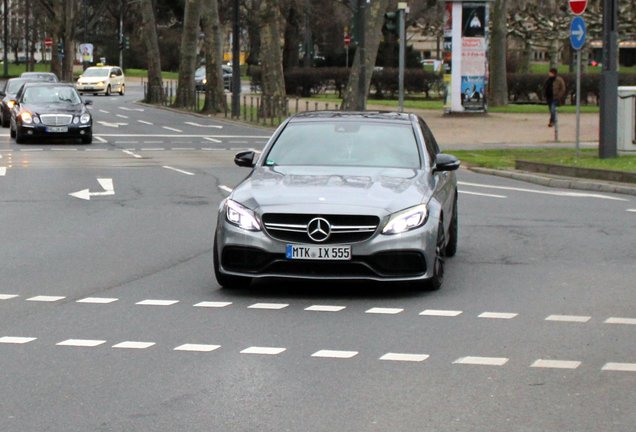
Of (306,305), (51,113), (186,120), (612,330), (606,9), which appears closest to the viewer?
(612,330)

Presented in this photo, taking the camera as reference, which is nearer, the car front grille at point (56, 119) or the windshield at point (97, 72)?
the car front grille at point (56, 119)

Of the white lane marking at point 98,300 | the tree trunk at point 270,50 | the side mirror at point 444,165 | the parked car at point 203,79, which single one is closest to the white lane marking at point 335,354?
the white lane marking at point 98,300

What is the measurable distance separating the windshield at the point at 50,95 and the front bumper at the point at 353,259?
24.6 meters

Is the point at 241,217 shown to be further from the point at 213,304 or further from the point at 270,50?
the point at 270,50

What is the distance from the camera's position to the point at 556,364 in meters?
8.12

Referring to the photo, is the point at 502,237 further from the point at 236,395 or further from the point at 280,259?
the point at 236,395

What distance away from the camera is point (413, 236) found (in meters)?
10.6

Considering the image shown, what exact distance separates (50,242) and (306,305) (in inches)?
191

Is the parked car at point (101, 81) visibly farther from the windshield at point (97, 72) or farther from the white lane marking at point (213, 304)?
the white lane marking at point (213, 304)

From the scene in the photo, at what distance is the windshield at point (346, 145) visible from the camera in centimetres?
1200

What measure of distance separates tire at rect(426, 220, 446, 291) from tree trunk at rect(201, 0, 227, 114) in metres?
42.5

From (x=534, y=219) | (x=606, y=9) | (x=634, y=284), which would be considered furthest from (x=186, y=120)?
(x=634, y=284)

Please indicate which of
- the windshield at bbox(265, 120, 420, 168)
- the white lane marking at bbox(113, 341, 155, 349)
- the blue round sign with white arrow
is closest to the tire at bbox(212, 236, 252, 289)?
the windshield at bbox(265, 120, 420, 168)

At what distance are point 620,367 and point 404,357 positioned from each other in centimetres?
129
